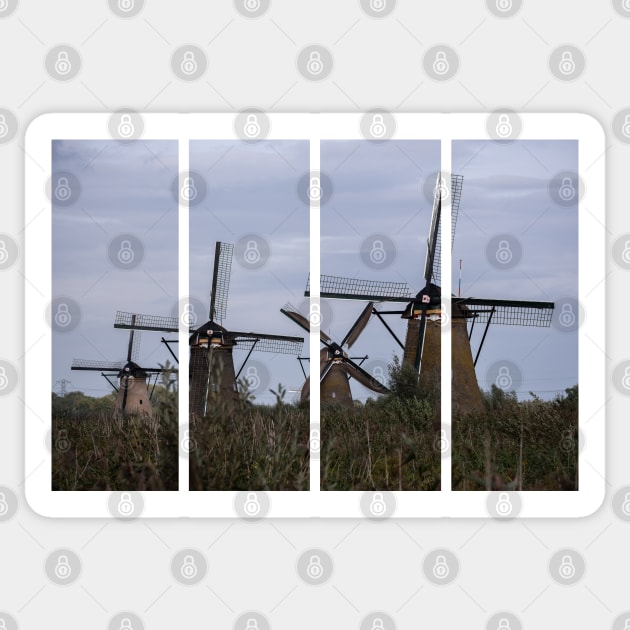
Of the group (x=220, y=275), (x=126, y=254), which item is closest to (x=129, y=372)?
(x=220, y=275)

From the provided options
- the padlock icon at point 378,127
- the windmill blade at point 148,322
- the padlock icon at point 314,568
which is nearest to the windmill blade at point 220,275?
the windmill blade at point 148,322

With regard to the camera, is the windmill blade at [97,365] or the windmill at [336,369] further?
the windmill blade at [97,365]

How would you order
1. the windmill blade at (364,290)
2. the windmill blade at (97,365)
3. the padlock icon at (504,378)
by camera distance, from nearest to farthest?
the padlock icon at (504,378), the windmill blade at (364,290), the windmill blade at (97,365)

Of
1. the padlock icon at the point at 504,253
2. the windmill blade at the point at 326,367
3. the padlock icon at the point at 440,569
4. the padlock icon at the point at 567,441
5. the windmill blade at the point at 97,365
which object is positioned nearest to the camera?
the padlock icon at the point at 440,569

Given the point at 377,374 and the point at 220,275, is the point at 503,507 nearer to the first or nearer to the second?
the point at 220,275

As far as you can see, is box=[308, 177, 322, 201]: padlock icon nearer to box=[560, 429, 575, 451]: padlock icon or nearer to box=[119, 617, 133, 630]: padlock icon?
box=[119, 617, 133, 630]: padlock icon

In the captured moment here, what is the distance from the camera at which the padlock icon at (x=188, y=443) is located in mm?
4754

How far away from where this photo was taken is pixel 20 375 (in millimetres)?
4844

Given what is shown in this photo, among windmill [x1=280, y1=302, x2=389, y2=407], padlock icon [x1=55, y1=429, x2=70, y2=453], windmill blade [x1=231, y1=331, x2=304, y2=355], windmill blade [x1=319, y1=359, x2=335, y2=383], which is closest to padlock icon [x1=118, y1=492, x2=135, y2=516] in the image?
padlock icon [x1=55, y1=429, x2=70, y2=453]

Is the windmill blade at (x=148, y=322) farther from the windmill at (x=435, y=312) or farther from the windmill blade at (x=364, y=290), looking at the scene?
the windmill at (x=435, y=312)

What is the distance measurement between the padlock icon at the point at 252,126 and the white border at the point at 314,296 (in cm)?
9

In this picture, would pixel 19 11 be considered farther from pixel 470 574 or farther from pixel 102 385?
pixel 102 385

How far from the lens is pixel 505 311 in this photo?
1647 centimetres

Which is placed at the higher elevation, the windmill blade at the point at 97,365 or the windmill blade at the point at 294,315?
the windmill blade at the point at 294,315
